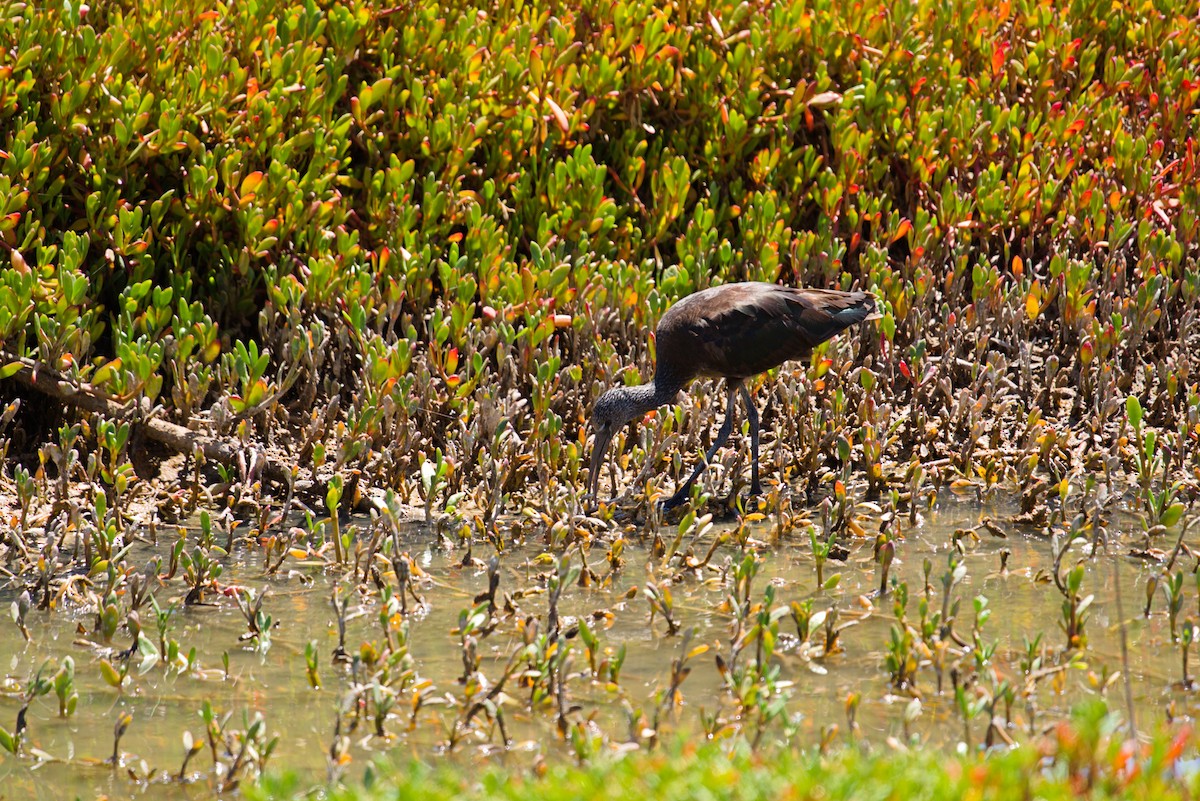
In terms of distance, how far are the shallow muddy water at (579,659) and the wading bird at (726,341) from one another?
1.95 feet

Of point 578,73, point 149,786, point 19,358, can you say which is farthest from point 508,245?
point 149,786

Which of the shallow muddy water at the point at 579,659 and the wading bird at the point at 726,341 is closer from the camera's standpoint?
the shallow muddy water at the point at 579,659

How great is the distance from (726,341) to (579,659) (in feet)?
6.28

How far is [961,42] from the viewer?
7887mm

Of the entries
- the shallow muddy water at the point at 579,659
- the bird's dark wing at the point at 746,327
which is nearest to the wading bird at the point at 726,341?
the bird's dark wing at the point at 746,327

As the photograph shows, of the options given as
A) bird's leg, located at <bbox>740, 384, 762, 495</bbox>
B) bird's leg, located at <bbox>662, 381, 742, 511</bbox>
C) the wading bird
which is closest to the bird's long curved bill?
the wading bird

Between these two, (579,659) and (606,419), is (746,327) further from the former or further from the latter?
(579,659)

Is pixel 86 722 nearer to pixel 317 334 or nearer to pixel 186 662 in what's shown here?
pixel 186 662

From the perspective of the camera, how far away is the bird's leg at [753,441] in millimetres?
5730

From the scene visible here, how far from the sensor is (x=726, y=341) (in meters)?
5.60

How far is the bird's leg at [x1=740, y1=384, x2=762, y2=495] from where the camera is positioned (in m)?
5.73

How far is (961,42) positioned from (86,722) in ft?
20.2

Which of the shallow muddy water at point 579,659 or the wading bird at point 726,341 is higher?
the wading bird at point 726,341

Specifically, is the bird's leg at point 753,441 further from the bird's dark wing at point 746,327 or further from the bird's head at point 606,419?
the bird's head at point 606,419
